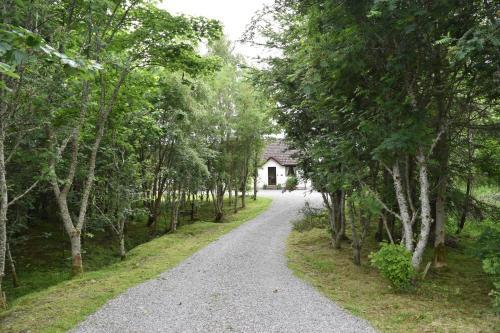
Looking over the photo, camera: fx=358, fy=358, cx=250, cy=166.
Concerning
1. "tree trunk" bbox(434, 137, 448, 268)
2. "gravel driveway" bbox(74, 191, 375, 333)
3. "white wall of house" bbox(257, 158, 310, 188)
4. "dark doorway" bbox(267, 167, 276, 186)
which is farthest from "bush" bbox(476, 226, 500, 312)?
"dark doorway" bbox(267, 167, 276, 186)

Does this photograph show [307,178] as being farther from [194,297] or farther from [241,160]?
[241,160]

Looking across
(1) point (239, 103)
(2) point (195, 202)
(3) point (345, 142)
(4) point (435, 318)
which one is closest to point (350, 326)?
(4) point (435, 318)

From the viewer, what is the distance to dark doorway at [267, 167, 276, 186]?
4459 centimetres

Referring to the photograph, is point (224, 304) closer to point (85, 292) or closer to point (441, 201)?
point (85, 292)

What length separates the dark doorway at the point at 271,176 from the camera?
4459 cm

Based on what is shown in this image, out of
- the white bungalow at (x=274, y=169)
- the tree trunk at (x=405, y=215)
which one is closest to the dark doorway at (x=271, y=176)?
the white bungalow at (x=274, y=169)

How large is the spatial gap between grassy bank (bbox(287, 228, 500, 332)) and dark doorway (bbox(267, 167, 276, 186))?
1259 inches

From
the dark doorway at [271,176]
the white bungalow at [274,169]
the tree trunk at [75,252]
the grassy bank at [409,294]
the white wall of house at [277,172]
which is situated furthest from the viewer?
the dark doorway at [271,176]

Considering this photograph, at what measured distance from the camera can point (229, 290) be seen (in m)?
8.03

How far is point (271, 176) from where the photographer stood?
4472cm

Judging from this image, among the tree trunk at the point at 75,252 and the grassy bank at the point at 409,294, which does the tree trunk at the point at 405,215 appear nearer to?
the grassy bank at the point at 409,294

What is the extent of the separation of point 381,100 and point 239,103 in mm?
14716

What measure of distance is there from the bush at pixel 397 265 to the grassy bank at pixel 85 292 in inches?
225

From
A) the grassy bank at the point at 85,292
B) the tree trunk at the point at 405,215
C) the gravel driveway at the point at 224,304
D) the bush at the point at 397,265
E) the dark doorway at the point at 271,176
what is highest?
the dark doorway at the point at 271,176
